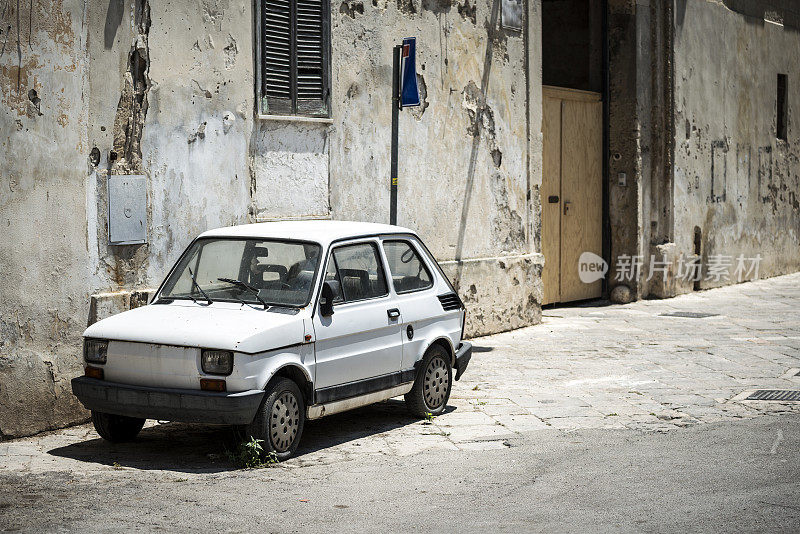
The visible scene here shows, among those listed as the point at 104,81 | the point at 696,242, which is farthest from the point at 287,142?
the point at 696,242

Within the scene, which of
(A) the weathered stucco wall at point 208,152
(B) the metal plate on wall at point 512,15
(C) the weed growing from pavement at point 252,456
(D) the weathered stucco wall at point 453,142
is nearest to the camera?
(C) the weed growing from pavement at point 252,456

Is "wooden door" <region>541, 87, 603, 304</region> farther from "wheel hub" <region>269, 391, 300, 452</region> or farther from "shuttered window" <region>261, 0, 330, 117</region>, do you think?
"wheel hub" <region>269, 391, 300, 452</region>

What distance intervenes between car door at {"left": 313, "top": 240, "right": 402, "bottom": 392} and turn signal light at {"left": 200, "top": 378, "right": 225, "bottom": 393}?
2.63 ft

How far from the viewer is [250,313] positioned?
7062 millimetres

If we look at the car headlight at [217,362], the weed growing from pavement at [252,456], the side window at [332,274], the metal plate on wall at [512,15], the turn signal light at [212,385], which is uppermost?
the metal plate on wall at [512,15]

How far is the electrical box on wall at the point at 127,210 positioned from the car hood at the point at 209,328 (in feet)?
4.90

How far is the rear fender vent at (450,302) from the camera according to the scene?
8.48 meters

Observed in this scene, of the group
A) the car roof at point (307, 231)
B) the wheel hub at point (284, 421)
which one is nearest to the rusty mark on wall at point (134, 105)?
the car roof at point (307, 231)

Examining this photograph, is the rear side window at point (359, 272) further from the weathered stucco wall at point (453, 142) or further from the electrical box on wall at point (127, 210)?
the weathered stucco wall at point (453, 142)

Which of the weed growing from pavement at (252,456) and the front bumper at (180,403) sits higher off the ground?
the front bumper at (180,403)

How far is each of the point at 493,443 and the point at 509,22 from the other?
7185 millimetres

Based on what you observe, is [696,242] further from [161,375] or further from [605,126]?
[161,375]

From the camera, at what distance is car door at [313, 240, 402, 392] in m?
7.29

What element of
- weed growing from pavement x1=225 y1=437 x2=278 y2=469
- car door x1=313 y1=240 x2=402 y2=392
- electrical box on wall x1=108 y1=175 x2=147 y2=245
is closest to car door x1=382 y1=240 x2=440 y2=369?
car door x1=313 y1=240 x2=402 y2=392
